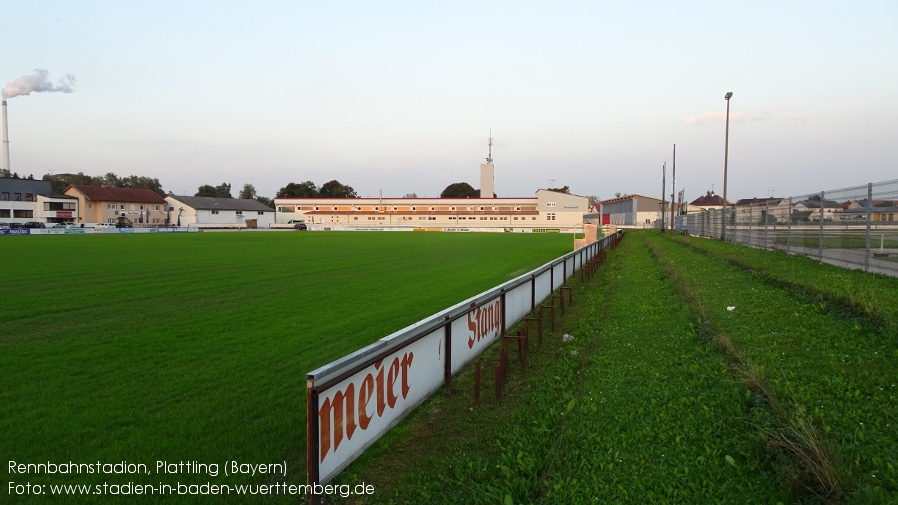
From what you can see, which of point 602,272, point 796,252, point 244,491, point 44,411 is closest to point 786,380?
point 244,491

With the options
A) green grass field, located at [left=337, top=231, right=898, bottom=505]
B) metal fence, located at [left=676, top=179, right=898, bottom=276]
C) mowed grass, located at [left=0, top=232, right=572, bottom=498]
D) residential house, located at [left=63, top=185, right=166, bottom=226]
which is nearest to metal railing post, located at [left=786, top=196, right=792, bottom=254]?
metal fence, located at [left=676, top=179, right=898, bottom=276]

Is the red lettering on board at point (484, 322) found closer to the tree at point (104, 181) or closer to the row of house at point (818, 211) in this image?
the row of house at point (818, 211)

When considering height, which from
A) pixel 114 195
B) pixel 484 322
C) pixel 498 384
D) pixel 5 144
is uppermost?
pixel 5 144

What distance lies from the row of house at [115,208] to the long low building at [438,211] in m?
8.17

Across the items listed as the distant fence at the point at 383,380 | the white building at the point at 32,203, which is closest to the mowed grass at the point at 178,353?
the distant fence at the point at 383,380

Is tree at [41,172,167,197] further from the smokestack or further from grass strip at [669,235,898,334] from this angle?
grass strip at [669,235,898,334]

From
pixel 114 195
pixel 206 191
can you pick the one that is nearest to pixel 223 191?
pixel 206 191

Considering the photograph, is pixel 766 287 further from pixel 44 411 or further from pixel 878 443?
pixel 44 411

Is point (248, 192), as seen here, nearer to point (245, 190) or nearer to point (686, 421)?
point (245, 190)

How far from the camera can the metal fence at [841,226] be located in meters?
9.46

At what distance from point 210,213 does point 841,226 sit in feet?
307

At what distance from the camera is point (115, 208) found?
274ft

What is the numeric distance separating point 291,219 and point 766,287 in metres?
92.4

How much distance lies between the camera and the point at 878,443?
3.52 meters
